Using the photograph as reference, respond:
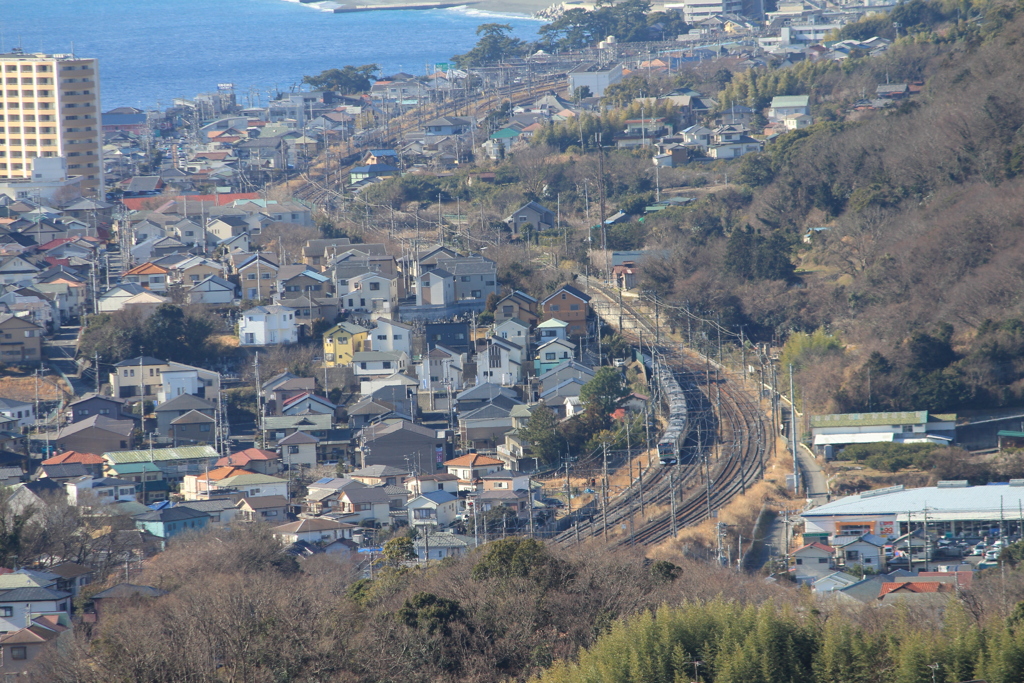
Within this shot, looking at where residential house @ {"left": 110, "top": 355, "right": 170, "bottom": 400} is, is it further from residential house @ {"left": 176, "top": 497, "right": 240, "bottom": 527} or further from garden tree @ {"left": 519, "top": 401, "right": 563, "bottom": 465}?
garden tree @ {"left": 519, "top": 401, "right": 563, "bottom": 465}

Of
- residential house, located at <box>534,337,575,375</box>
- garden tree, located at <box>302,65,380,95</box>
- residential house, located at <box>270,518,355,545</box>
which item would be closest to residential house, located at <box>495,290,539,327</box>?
residential house, located at <box>534,337,575,375</box>

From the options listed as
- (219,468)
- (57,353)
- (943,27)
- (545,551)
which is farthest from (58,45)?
(545,551)

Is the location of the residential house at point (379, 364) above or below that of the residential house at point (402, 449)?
above

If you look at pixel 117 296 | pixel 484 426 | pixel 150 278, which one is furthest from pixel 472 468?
pixel 150 278

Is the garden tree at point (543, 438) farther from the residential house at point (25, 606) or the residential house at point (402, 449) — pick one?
the residential house at point (25, 606)

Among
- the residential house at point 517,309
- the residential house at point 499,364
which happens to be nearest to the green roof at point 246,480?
the residential house at point 499,364
